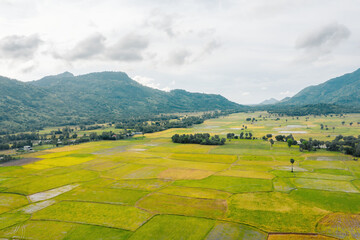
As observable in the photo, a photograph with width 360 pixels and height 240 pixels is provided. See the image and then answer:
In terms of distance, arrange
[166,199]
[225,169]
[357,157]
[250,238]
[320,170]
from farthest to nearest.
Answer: [357,157]
[225,169]
[320,170]
[166,199]
[250,238]

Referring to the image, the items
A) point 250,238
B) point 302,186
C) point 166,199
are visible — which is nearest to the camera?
point 250,238

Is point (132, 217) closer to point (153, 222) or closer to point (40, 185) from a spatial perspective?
point (153, 222)

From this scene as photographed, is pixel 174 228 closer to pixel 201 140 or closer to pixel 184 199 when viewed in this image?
pixel 184 199

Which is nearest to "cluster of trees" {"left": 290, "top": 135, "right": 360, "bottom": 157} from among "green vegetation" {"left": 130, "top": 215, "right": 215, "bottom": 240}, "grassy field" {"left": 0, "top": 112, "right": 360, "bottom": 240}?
"grassy field" {"left": 0, "top": 112, "right": 360, "bottom": 240}

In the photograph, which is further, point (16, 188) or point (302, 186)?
point (16, 188)

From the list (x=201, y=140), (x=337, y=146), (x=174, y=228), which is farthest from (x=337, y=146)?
(x=174, y=228)

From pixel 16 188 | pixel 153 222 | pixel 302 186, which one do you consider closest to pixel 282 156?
pixel 302 186

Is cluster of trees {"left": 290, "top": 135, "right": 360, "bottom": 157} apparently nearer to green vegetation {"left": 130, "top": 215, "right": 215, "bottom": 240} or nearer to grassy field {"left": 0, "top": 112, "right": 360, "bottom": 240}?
grassy field {"left": 0, "top": 112, "right": 360, "bottom": 240}

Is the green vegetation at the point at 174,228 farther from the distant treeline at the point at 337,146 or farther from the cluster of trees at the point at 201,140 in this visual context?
the cluster of trees at the point at 201,140
